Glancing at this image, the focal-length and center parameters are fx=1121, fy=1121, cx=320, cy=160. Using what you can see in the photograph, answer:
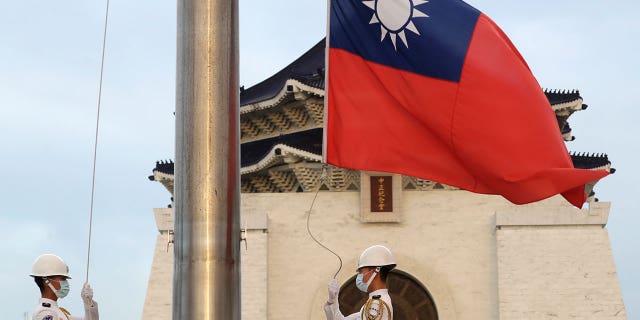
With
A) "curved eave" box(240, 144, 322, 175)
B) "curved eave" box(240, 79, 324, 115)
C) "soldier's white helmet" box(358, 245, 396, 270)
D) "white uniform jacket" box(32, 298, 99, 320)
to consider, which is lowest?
"white uniform jacket" box(32, 298, 99, 320)

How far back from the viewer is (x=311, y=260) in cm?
2628

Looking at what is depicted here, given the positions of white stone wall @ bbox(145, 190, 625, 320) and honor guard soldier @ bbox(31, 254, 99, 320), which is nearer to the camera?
honor guard soldier @ bbox(31, 254, 99, 320)

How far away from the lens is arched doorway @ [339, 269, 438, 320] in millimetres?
25359

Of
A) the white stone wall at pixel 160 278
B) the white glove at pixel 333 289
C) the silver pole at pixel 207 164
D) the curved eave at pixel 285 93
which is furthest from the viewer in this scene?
the curved eave at pixel 285 93

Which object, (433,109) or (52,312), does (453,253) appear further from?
(52,312)

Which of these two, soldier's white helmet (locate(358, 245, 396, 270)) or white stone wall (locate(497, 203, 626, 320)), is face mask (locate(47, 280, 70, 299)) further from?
white stone wall (locate(497, 203, 626, 320))

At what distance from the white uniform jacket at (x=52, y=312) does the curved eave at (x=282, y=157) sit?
18.1m

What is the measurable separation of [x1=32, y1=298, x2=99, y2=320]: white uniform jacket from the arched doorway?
687 inches

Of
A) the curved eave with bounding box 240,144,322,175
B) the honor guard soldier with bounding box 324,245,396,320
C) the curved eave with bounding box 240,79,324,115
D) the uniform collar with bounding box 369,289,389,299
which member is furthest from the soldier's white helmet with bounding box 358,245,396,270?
the curved eave with bounding box 240,79,324,115

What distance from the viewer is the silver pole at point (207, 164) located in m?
6.42

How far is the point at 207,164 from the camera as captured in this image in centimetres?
654

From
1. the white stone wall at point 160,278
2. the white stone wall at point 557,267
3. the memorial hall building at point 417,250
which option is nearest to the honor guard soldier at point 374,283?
the memorial hall building at point 417,250

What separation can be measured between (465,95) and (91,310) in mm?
3540

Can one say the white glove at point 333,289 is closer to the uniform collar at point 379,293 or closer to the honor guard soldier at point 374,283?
the honor guard soldier at point 374,283
